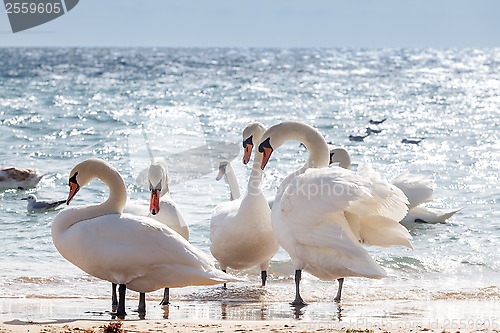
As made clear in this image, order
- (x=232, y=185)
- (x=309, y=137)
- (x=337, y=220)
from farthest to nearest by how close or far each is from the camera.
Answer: (x=232, y=185) → (x=309, y=137) → (x=337, y=220)

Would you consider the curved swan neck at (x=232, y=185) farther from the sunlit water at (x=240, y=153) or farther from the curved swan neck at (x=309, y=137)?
the curved swan neck at (x=309, y=137)

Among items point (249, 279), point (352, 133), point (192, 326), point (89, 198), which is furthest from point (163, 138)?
point (192, 326)

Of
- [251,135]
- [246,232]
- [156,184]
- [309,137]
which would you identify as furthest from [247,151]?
[156,184]

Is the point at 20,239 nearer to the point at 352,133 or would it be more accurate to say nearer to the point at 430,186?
the point at 430,186

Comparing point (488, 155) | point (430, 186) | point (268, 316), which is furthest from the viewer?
point (488, 155)

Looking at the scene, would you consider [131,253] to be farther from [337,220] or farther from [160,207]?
Answer: [160,207]

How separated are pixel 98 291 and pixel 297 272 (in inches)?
84.4

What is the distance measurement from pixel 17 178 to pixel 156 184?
6728 millimetres

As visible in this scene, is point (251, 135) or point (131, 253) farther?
point (251, 135)

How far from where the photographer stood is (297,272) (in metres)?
7.97

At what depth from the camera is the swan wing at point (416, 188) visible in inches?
509

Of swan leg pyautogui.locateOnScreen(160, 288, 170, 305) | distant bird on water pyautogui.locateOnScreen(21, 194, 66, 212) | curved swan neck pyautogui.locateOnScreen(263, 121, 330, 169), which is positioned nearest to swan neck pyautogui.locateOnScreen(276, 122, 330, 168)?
curved swan neck pyautogui.locateOnScreen(263, 121, 330, 169)

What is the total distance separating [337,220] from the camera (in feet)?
24.9

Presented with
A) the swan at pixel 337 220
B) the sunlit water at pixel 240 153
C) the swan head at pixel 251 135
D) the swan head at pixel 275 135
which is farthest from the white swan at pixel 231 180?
the swan at pixel 337 220
